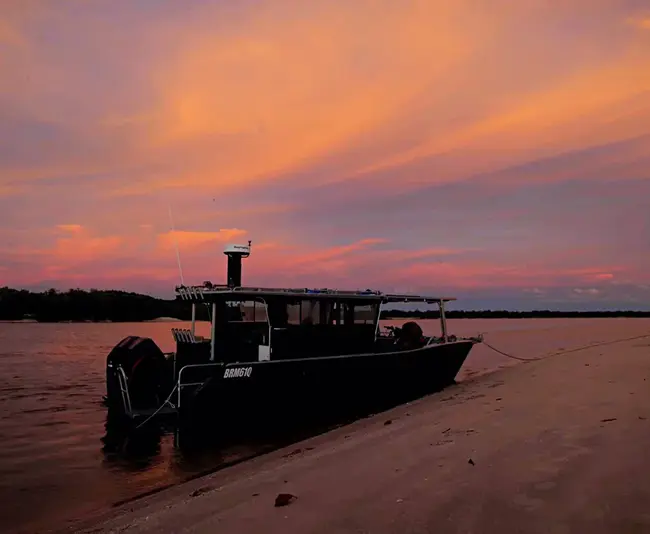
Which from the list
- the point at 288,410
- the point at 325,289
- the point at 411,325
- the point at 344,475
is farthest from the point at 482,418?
the point at 411,325

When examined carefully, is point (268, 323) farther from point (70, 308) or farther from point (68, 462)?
point (70, 308)

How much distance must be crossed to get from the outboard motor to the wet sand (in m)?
6.25

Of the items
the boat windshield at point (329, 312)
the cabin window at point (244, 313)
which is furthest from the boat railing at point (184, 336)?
the boat windshield at point (329, 312)

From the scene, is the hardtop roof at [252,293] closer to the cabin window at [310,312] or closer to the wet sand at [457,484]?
the cabin window at [310,312]

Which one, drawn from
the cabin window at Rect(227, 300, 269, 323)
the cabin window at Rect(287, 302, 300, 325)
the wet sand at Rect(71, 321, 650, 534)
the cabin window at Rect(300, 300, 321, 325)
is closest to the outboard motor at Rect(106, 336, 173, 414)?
the cabin window at Rect(227, 300, 269, 323)

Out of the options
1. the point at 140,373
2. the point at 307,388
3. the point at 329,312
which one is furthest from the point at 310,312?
the point at 140,373

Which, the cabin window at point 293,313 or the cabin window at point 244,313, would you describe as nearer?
the cabin window at point 293,313

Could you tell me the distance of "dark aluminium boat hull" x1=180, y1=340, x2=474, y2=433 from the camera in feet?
42.4

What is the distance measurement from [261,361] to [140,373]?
146 inches

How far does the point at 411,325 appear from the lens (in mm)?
19594

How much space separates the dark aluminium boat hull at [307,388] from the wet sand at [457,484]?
3204mm

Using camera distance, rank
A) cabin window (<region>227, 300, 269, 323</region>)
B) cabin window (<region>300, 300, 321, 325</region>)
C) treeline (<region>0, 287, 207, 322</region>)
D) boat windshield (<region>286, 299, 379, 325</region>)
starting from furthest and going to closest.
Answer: treeline (<region>0, 287, 207, 322</region>) → cabin window (<region>227, 300, 269, 323</region>) → cabin window (<region>300, 300, 321, 325</region>) → boat windshield (<region>286, 299, 379, 325</region>)

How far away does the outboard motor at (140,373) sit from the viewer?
15195mm

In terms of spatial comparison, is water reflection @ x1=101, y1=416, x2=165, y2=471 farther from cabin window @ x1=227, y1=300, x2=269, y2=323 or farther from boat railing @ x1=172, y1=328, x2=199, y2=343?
cabin window @ x1=227, y1=300, x2=269, y2=323
